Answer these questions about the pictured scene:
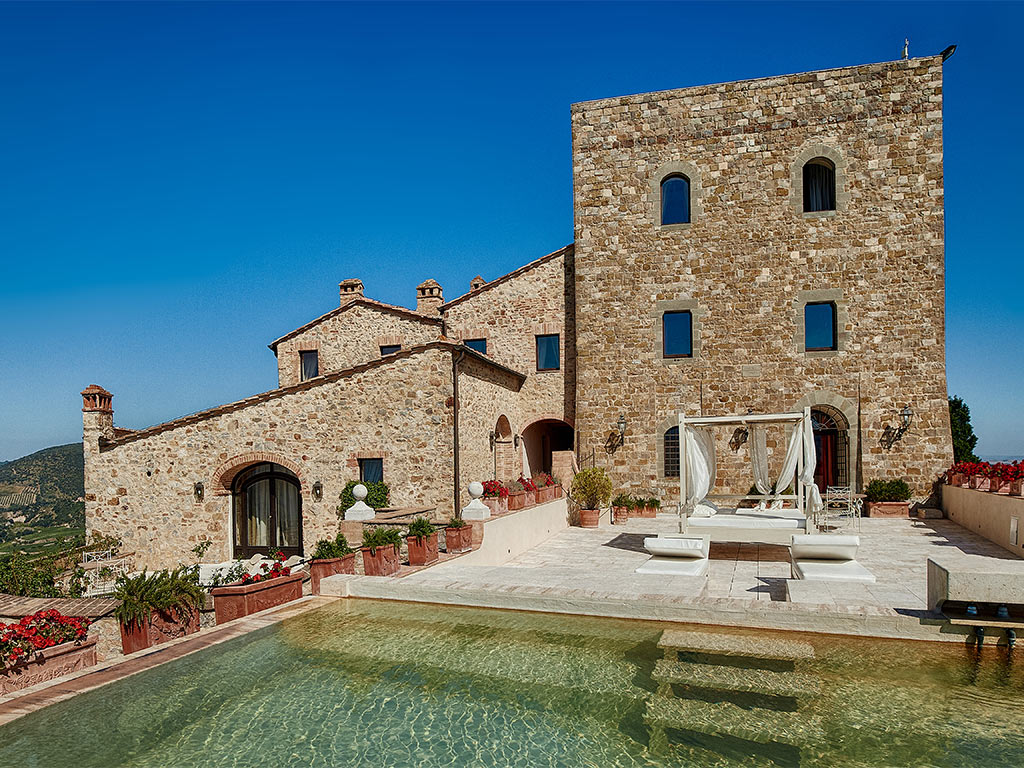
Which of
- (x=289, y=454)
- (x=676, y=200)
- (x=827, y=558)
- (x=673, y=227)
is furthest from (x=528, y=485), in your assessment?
(x=676, y=200)

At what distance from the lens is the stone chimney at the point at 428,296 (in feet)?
69.6

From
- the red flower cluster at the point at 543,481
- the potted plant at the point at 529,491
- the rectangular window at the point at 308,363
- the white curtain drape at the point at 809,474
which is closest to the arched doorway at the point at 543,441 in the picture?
the red flower cluster at the point at 543,481

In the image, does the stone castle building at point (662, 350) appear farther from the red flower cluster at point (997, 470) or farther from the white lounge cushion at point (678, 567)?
the white lounge cushion at point (678, 567)

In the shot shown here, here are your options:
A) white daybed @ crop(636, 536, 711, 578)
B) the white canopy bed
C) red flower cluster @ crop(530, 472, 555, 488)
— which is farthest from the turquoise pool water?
red flower cluster @ crop(530, 472, 555, 488)

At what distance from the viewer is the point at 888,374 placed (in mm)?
16406

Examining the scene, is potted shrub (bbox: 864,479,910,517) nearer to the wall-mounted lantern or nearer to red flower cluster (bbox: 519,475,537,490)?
the wall-mounted lantern

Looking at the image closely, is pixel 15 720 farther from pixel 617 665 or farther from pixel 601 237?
pixel 601 237

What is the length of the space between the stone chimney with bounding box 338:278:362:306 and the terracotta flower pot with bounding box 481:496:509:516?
1143 centimetres

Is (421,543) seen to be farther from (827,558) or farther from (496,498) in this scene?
(827,558)

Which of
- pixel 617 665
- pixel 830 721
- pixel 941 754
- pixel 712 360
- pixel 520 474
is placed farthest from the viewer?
pixel 520 474

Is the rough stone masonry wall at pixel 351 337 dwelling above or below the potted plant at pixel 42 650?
above

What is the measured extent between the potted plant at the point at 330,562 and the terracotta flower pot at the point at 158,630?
1730mm

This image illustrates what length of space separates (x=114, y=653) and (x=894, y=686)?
8798mm

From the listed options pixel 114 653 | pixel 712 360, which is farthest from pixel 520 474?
pixel 114 653
